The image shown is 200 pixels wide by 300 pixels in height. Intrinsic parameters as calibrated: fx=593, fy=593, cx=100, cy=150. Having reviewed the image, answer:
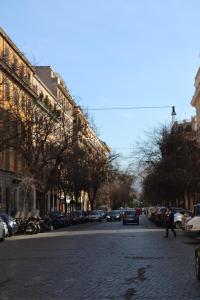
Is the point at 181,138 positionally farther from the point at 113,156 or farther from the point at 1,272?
the point at 1,272

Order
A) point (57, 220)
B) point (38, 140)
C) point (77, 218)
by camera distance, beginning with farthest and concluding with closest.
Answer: point (77, 218)
point (57, 220)
point (38, 140)

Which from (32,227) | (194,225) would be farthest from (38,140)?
(194,225)

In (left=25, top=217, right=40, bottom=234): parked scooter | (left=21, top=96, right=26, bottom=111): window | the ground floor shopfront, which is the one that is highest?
(left=21, top=96, right=26, bottom=111): window

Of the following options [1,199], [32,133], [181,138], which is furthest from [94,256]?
[181,138]

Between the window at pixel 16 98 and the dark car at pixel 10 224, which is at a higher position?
the window at pixel 16 98

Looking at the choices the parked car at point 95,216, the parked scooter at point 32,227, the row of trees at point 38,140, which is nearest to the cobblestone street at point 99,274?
the parked scooter at point 32,227

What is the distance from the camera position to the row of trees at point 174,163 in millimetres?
59781

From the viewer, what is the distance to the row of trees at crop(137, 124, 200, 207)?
196 ft

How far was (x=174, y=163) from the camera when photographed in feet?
204

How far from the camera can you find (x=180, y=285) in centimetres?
1246

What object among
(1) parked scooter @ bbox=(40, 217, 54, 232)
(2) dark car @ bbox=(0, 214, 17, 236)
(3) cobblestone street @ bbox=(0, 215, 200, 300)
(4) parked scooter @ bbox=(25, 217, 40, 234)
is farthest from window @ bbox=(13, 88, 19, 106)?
(3) cobblestone street @ bbox=(0, 215, 200, 300)

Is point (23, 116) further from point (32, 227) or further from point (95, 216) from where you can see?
point (95, 216)

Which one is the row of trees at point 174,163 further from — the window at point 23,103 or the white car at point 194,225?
the white car at point 194,225

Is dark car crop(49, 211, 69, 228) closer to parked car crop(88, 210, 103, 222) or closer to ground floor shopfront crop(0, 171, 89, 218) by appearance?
ground floor shopfront crop(0, 171, 89, 218)
